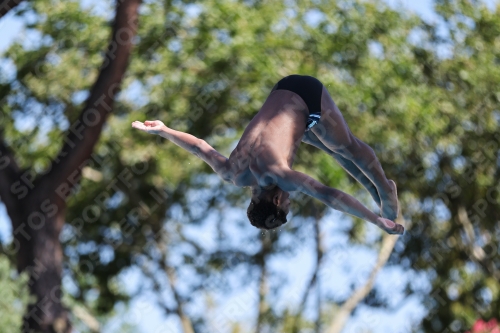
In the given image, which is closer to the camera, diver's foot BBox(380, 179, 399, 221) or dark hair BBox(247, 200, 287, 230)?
dark hair BBox(247, 200, 287, 230)

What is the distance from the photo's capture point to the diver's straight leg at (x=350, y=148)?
5012 mm

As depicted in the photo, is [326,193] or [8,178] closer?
[326,193]

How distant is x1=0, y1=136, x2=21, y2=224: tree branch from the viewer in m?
9.24

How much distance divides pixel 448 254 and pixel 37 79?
704 cm

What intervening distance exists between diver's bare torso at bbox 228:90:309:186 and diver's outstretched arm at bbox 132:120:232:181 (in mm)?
A: 79

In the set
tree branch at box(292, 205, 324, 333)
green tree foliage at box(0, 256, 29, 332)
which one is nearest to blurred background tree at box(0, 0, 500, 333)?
tree branch at box(292, 205, 324, 333)

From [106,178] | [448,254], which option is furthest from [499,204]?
[106,178]

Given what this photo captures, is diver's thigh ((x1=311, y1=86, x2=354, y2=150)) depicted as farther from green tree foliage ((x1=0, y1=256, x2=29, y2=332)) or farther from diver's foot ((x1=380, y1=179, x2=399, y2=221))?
green tree foliage ((x1=0, y1=256, x2=29, y2=332))

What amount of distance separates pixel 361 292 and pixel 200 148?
884 cm

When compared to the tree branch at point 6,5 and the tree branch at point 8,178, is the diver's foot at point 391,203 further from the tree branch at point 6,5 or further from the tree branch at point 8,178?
the tree branch at point 6,5

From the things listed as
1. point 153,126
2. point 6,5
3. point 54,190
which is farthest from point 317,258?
point 153,126

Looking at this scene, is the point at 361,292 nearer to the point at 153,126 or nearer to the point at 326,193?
the point at 153,126

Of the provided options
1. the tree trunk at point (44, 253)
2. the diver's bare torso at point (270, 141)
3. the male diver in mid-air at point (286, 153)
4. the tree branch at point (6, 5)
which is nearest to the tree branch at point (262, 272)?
the tree trunk at point (44, 253)

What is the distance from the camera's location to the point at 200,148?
16.5ft
